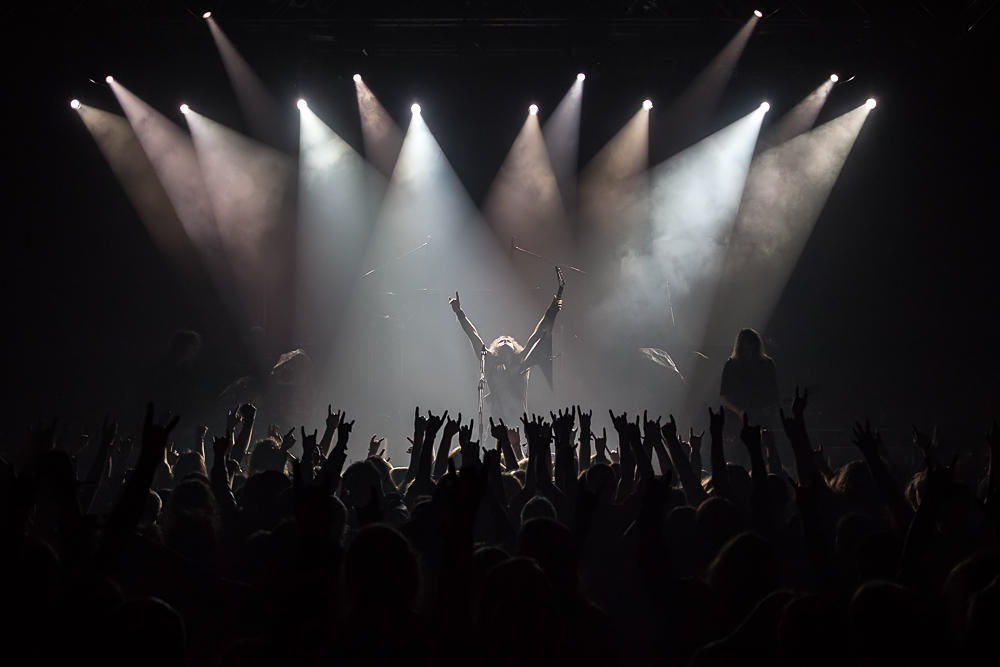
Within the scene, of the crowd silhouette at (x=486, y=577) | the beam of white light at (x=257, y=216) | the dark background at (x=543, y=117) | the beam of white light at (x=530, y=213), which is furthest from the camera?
the beam of white light at (x=530, y=213)

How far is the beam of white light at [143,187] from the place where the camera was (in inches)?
435

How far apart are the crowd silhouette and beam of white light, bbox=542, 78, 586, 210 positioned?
969 centimetres

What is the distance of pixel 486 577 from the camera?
1510 mm

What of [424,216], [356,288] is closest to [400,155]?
[424,216]

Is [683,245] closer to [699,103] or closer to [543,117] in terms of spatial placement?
[699,103]

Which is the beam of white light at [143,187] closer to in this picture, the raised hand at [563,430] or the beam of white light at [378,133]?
the beam of white light at [378,133]

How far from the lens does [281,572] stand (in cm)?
151

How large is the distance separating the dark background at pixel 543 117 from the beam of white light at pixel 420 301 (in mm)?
1081

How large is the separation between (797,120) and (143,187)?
12586 millimetres

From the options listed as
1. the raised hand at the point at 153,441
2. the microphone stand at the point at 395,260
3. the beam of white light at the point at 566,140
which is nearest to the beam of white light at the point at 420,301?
the microphone stand at the point at 395,260

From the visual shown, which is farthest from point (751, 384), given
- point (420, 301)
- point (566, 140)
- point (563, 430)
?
point (566, 140)

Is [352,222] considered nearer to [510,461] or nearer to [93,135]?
[93,135]

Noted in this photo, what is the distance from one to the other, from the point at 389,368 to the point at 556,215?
461 cm

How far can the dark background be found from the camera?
9.13 m
